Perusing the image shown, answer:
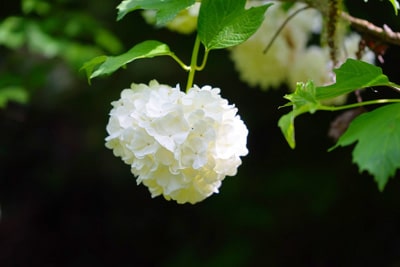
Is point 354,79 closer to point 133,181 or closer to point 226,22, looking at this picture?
point 226,22

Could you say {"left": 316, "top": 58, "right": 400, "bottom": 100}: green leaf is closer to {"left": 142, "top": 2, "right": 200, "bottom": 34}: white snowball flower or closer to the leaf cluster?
the leaf cluster

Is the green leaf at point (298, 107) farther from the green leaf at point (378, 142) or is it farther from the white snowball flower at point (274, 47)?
the white snowball flower at point (274, 47)

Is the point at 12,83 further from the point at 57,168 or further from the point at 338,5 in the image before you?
the point at 57,168

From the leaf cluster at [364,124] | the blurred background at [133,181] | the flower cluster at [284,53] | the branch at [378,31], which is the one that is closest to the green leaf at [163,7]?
the leaf cluster at [364,124]

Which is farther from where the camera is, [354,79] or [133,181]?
[133,181]

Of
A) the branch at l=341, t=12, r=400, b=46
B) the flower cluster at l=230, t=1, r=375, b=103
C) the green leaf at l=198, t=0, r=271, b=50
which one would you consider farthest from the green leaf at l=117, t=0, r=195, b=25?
the flower cluster at l=230, t=1, r=375, b=103

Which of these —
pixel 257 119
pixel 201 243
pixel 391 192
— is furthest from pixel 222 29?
pixel 201 243

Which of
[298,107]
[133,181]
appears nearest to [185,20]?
[298,107]
